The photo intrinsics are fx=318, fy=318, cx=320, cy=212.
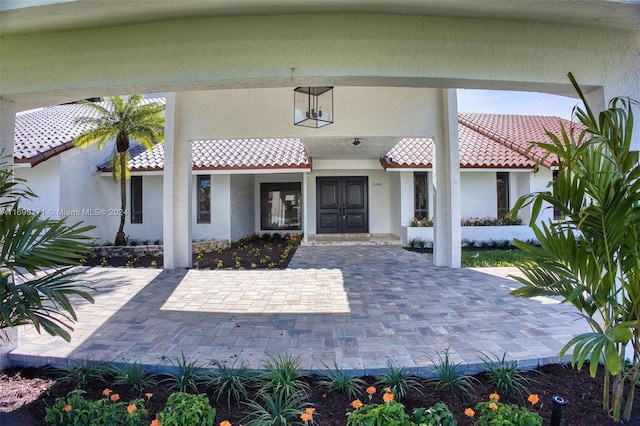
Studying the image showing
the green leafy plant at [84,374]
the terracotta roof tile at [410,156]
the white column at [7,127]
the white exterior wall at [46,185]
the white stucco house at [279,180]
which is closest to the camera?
the green leafy plant at [84,374]

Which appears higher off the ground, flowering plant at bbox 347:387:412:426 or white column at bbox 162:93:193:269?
white column at bbox 162:93:193:269

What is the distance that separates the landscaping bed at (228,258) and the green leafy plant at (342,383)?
5.85m

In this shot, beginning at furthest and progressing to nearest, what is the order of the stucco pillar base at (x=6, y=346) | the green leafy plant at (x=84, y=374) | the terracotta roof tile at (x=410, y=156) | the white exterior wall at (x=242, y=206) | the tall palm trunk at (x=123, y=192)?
1. the white exterior wall at (x=242, y=206)
2. the terracotta roof tile at (x=410, y=156)
3. the tall palm trunk at (x=123, y=192)
4. the stucco pillar base at (x=6, y=346)
5. the green leafy plant at (x=84, y=374)

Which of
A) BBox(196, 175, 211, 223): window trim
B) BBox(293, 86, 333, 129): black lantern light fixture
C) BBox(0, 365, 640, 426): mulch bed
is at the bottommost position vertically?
BBox(0, 365, 640, 426): mulch bed

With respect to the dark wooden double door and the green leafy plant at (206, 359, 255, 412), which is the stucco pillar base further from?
the dark wooden double door

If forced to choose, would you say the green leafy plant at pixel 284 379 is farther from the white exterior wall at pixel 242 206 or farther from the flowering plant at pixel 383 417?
the white exterior wall at pixel 242 206

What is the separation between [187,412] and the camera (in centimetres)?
235

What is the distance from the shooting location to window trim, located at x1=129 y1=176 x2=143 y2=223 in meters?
13.2

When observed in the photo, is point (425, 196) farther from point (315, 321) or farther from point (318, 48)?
point (318, 48)

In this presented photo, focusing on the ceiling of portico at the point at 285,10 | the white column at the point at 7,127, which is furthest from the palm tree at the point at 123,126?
the ceiling of portico at the point at 285,10

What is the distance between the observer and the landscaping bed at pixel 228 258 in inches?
354

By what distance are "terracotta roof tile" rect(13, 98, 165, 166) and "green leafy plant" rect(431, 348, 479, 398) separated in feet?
40.4

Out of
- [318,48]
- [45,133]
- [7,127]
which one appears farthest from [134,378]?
[45,133]

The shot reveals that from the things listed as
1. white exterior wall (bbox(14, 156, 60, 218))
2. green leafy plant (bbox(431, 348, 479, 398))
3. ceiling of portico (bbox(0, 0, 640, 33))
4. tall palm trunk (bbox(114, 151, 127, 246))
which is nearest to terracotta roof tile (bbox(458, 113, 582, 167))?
ceiling of portico (bbox(0, 0, 640, 33))
